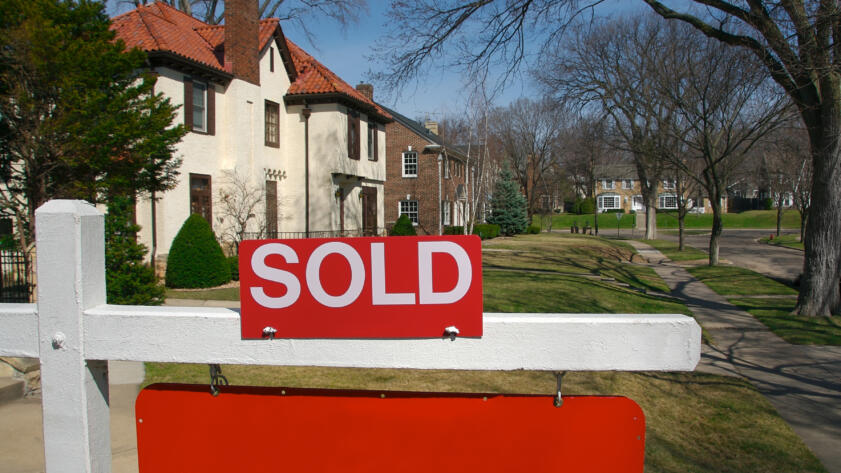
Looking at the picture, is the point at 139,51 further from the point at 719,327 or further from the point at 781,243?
the point at 781,243

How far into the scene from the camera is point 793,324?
1103 cm

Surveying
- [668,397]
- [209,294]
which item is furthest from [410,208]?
[668,397]

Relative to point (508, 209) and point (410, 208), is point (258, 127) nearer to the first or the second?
point (410, 208)

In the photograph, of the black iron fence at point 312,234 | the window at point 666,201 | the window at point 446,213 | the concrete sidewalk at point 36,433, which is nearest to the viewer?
the concrete sidewalk at point 36,433

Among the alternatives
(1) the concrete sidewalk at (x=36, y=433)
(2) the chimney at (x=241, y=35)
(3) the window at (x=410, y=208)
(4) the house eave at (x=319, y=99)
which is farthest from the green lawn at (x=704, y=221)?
(1) the concrete sidewalk at (x=36, y=433)

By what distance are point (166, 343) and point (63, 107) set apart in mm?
→ 8805

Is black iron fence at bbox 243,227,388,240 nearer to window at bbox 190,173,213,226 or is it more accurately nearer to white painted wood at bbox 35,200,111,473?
window at bbox 190,173,213,226

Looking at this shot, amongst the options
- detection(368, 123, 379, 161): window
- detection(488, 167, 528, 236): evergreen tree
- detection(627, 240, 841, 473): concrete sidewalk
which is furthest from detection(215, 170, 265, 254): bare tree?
detection(488, 167, 528, 236): evergreen tree

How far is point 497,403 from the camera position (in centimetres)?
217

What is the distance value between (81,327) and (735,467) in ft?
17.7

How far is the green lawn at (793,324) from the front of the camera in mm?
9909

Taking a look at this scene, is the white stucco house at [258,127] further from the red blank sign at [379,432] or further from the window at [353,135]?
the red blank sign at [379,432]

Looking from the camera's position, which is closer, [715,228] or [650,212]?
[715,228]

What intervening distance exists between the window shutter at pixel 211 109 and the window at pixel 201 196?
A: 1683 mm
